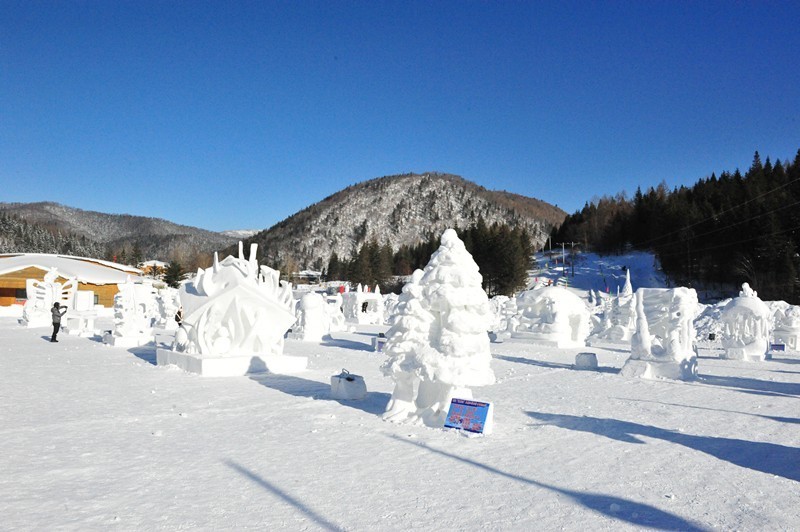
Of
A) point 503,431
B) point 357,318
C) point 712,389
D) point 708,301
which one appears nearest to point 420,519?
point 503,431

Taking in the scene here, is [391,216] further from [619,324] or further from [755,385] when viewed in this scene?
[755,385]

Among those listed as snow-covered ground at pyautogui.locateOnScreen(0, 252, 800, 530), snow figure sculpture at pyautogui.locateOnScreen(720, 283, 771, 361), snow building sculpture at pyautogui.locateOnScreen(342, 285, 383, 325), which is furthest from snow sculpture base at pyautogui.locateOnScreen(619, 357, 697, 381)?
snow building sculpture at pyautogui.locateOnScreen(342, 285, 383, 325)

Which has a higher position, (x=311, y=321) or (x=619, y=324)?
(x=619, y=324)

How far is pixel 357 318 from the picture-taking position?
119 feet

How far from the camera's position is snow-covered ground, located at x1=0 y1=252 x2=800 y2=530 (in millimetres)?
4453

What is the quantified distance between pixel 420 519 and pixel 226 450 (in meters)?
2.83

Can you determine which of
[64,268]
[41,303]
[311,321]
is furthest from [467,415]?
[64,268]

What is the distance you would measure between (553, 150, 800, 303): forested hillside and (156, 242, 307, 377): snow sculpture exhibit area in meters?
35.2

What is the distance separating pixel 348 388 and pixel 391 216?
152 m

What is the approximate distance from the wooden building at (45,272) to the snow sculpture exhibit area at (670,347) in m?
37.6

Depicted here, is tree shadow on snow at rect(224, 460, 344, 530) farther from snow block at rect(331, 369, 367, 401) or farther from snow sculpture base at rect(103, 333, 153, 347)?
snow sculpture base at rect(103, 333, 153, 347)

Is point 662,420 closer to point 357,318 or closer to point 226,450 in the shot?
point 226,450

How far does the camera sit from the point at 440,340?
790cm

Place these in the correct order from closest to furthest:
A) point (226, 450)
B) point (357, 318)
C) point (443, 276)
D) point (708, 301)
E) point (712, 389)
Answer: point (226, 450) < point (443, 276) < point (712, 389) < point (357, 318) < point (708, 301)
